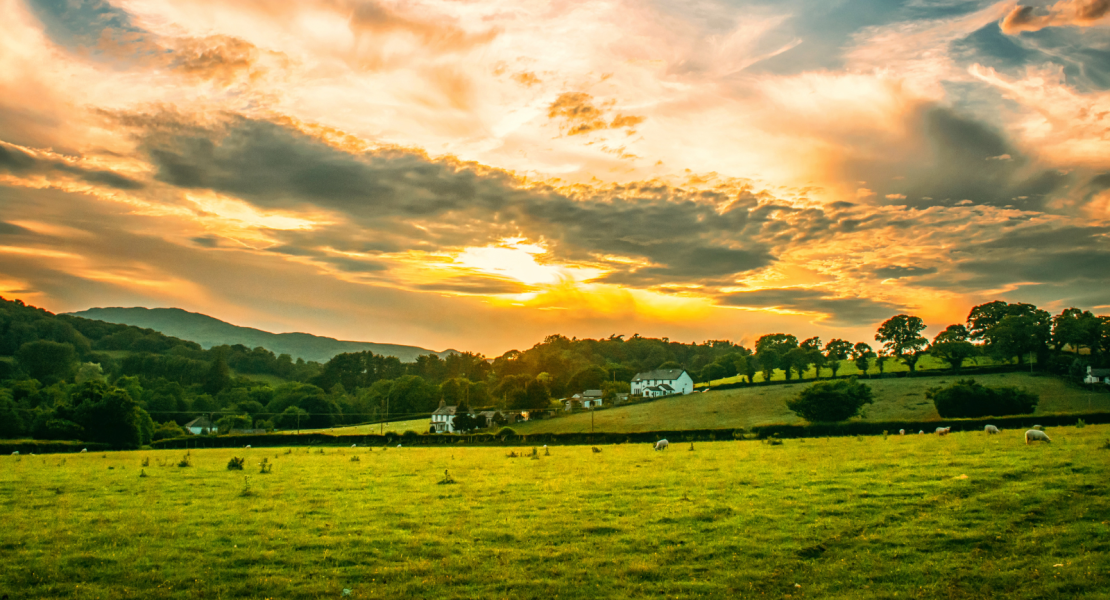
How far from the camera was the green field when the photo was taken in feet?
270

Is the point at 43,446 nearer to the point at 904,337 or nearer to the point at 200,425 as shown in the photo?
the point at 200,425

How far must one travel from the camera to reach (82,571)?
12.2 meters

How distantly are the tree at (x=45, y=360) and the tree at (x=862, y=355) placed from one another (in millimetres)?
167701

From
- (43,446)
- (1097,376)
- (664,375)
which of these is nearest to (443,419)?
(664,375)

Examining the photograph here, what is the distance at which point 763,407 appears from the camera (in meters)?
98.5

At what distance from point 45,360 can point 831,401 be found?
159m

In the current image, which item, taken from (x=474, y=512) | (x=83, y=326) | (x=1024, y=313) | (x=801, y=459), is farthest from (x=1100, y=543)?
(x=83, y=326)

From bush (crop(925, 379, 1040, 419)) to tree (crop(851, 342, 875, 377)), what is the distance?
44706 mm

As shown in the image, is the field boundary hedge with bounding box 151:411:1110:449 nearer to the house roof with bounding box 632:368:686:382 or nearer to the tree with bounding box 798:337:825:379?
the tree with bounding box 798:337:825:379

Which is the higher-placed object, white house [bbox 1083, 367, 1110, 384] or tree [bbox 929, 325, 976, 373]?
tree [bbox 929, 325, 976, 373]

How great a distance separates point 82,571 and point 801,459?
88.3 feet

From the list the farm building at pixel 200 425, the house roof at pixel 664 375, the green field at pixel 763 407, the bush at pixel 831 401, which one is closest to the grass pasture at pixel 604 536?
the bush at pixel 831 401

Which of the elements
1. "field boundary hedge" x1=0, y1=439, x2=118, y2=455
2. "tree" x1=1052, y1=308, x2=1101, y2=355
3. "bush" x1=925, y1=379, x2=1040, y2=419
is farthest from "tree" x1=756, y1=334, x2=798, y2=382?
"field boundary hedge" x1=0, y1=439, x2=118, y2=455

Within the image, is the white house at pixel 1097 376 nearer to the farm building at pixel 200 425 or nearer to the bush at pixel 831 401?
the bush at pixel 831 401
